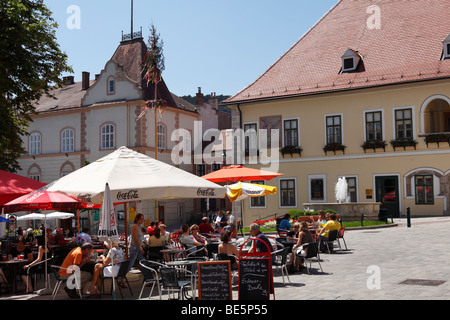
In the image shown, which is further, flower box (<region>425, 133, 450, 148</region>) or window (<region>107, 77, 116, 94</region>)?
window (<region>107, 77, 116, 94</region>)

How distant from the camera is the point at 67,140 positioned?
4869 cm

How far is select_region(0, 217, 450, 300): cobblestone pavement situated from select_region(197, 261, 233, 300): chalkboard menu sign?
1.66 meters

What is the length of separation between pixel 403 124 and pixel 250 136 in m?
10.1

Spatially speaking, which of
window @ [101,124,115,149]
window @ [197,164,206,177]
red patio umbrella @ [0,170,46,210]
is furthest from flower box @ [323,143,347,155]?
red patio umbrella @ [0,170,46,210]

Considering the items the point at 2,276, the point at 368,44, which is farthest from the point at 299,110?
the point at 2,276

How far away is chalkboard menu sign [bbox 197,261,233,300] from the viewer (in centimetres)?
861

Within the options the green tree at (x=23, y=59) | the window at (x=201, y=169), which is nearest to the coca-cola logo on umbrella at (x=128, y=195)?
the green tree at (x=23, y=59)

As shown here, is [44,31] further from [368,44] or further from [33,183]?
[368,44]

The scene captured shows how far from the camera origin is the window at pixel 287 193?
35.9m

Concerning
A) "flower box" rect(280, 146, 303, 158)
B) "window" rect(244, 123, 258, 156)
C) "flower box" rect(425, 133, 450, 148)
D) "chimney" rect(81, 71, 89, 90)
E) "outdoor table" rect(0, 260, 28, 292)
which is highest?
"chimney" rect(81, 71, 89, 90)

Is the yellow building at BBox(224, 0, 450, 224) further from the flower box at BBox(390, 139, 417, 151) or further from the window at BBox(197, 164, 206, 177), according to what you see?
the window at BBox(197, 164, 206, 177)

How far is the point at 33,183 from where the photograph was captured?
15062 mm

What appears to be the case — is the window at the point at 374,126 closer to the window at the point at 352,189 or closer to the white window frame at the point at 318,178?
the window at the point at 352,189
